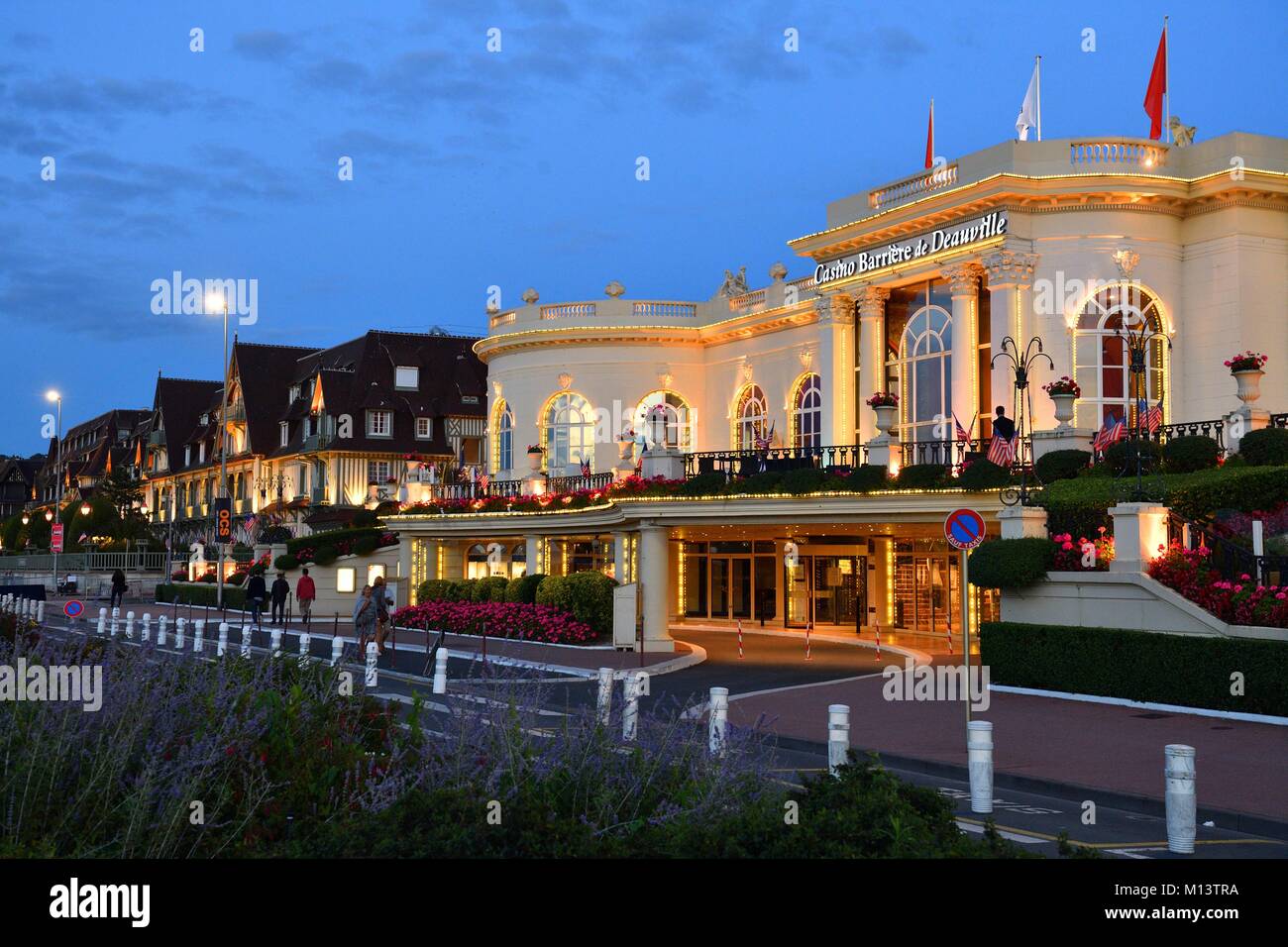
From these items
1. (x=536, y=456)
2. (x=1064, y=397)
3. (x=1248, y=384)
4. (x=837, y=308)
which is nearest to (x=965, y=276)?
(x=837, y=308)

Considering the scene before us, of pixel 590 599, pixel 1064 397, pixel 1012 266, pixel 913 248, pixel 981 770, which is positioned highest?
pixel 913 248

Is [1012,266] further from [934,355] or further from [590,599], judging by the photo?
[590,599]

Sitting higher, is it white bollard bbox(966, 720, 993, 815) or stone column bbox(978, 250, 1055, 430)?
stone column bbox(978, 250, 1055, 430)

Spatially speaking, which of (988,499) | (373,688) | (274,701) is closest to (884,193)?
(988,499)

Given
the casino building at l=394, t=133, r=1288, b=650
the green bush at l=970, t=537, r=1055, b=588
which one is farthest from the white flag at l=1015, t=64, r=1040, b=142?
the green bush at l=970, t=537, r=1055, b=588

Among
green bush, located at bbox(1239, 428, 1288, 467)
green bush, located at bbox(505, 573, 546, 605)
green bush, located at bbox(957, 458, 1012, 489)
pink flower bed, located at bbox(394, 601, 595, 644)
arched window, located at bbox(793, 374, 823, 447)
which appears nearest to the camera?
green bush, located at bbox(1239, 428, 1288, 467)

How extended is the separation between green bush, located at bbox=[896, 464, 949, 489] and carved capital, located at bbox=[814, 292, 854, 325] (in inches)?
397

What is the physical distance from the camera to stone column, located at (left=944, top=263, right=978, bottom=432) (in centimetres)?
3241

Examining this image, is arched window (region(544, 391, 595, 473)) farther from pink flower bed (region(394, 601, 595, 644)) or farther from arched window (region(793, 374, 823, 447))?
pink flower bed (region(394, 601, 595, 644))

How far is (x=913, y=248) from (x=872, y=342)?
2936 mm

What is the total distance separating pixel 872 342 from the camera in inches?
1393
